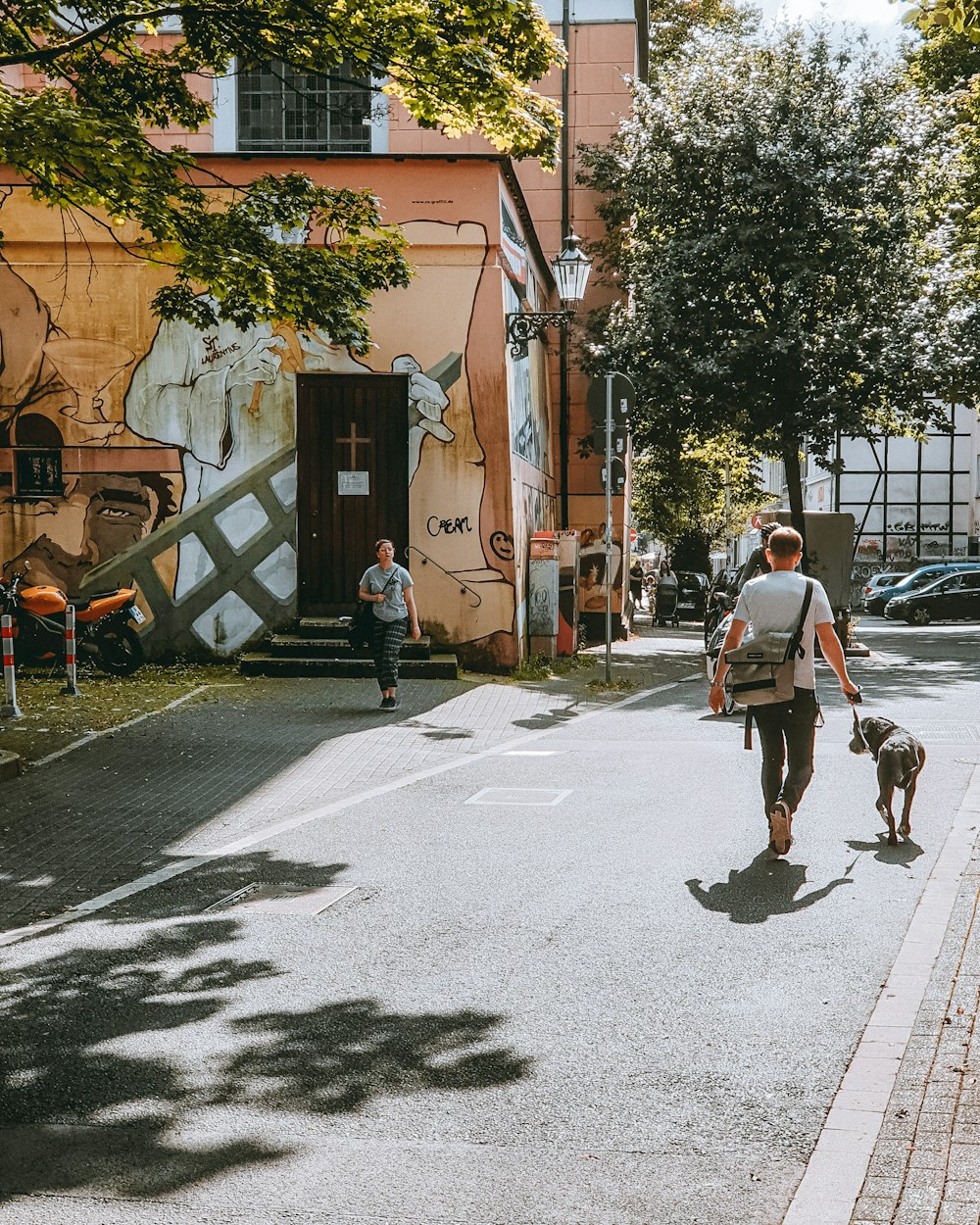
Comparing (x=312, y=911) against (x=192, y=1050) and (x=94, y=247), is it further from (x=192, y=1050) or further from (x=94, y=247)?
(x=94, y=247)

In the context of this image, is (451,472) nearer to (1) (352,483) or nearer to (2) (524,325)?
(1) (352,483)

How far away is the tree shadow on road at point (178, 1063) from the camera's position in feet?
12.4

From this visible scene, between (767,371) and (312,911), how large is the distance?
64.1 feet

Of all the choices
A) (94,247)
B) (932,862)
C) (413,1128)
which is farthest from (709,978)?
(94,247)

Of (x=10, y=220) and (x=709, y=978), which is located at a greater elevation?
(x=10, y=220)

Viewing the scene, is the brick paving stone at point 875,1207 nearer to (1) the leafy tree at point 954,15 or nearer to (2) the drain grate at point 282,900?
(2) the drain grate at point 282,900

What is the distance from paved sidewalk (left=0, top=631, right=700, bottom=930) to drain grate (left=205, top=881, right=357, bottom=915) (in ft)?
2.52

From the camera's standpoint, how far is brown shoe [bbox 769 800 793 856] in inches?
288

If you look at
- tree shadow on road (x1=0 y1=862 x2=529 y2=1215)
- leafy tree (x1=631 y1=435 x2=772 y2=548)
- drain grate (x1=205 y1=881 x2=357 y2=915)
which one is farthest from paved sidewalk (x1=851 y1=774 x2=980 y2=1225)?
leafy tree (x1=631 y1=435 x2=772 y2=548)

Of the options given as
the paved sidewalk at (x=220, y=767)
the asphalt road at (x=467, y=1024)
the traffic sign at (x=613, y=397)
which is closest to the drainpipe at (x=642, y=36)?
the traffic sign at (x=613, y=397)

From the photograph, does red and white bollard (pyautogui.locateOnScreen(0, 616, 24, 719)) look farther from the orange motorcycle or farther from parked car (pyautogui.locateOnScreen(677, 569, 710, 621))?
parked car (pyautogui.locateOnScreen(677, 569, 710, 621))

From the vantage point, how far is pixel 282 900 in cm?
674

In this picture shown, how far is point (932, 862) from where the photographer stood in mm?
7285

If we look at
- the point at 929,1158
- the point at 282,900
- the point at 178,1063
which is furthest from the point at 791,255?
the point at 929,1158
